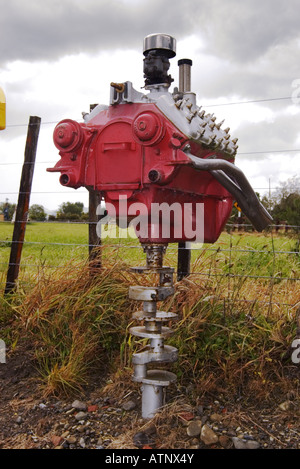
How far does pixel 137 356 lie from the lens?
8.02 ft

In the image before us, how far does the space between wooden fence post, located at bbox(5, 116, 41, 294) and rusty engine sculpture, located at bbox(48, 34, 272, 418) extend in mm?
1954

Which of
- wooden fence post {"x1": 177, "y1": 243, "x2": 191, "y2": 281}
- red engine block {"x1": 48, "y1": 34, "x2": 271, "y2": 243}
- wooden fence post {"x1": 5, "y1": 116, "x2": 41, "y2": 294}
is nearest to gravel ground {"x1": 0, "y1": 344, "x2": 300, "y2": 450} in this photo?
red engine block {"x1": 48, "y1": 34, "x2": 271, "y2": 243}

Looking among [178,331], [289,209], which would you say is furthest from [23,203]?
[289,209]

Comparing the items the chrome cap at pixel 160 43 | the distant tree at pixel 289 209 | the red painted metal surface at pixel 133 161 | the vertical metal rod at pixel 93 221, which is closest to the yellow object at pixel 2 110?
the red painted metal surface at pixel 133 161

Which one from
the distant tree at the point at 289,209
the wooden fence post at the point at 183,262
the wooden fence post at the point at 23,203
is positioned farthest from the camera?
the distant tree at the point at 289,209

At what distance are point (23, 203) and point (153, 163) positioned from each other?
2355mm

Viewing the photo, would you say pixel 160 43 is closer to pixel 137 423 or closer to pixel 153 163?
pixel 153 163

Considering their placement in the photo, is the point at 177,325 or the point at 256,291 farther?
the point at 256,291

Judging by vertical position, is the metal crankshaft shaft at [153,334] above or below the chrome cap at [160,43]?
below

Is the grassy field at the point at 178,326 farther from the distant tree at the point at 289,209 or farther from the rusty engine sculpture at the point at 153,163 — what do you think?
the distant tree at the point at 289,209

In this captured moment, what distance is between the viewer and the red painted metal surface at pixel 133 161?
2.24 meters

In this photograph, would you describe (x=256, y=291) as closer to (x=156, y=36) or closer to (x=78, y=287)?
(x=78, y=287)

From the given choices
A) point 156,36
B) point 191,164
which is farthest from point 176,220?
point 156,36
